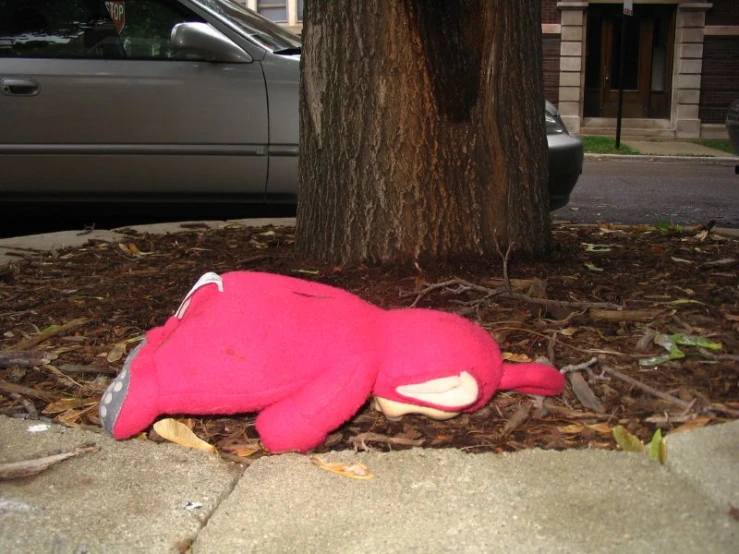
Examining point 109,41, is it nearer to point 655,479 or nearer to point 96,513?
point 96,513

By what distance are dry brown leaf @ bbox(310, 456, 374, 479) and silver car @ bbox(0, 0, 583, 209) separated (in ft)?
11.6

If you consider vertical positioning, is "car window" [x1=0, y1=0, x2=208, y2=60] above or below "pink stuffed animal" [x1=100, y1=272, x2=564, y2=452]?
above

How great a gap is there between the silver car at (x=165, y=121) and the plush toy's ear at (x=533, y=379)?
3181 mm

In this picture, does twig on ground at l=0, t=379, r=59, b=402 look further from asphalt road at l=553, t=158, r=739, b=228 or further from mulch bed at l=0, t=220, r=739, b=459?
asphalt road at l=553, t=158, r=739, b=228

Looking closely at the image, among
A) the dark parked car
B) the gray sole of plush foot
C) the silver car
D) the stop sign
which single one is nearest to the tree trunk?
the gray sole of plush foot

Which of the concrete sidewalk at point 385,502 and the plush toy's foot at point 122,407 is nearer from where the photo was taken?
the concrete sidewalk at point 385,502

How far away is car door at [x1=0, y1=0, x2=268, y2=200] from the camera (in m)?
5.45

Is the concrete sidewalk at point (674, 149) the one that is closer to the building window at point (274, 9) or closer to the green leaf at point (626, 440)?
the building window at point (274, 9)

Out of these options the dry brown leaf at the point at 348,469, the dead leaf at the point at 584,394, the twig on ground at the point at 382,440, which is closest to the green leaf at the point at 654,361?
the dead leaf at the point at 584,394

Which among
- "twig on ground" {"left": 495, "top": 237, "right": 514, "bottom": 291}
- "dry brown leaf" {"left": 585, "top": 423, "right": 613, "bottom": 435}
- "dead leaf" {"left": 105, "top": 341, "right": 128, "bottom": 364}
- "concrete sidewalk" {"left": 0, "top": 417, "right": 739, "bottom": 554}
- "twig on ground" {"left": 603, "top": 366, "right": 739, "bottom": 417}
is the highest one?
"twig on ground" {"left": 495, "top": 237, "right": 514, "bottom": 291}

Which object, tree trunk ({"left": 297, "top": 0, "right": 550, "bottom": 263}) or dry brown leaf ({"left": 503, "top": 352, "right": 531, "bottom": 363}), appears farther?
tree trunk ({"left": 297, "top": 0, "right": 550, "bottom": 263})

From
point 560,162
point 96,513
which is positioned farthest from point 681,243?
point 96,513

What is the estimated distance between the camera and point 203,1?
5.81 metres

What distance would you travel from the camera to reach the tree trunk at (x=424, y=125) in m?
3.42
